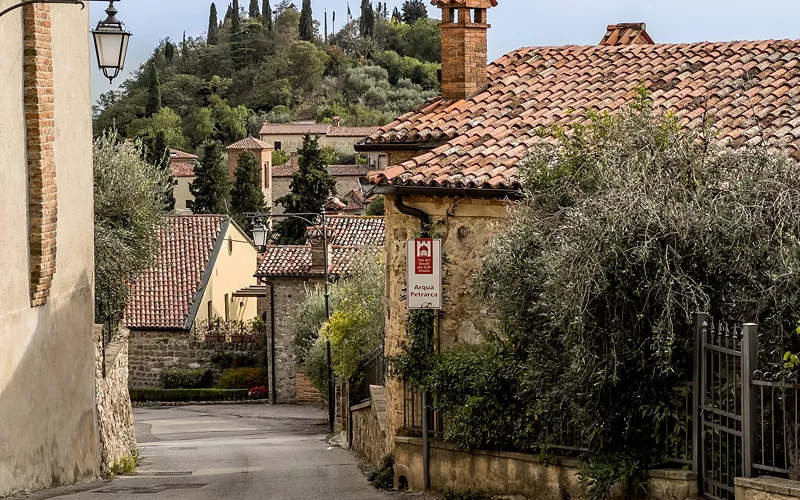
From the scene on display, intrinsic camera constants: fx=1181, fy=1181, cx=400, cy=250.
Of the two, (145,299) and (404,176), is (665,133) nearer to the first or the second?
(404,176)

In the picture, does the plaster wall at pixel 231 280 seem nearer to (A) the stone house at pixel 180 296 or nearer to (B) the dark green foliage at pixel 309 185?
(A) the stone house at pixel 180 296

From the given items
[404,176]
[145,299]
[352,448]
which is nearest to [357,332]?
[352,448]

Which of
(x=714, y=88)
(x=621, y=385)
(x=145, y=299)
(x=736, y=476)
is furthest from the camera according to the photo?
(x=145, y=299)

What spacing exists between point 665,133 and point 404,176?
4.09 m

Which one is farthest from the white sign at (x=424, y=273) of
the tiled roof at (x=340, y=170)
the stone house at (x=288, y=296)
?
the tiled roof at (x=340, y=170)

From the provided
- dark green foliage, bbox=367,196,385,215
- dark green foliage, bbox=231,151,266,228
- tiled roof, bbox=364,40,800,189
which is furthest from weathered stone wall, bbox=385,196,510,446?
dark green foliage, bbox=231,151,266,228

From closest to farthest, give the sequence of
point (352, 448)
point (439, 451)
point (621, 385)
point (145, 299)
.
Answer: point (621, 385)
point (439, 451)
point (352, 448)
point (145, 299)

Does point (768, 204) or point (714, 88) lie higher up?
point (714, 88)

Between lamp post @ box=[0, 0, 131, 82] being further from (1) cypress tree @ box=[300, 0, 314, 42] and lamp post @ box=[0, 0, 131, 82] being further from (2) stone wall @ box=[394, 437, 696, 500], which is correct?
(1) cypress tree @ box=[300, 0, 314, 42]

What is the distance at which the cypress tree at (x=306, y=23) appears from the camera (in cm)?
15162

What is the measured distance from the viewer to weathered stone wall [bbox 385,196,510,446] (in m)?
13.8

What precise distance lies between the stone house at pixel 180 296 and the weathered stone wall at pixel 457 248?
2786cm

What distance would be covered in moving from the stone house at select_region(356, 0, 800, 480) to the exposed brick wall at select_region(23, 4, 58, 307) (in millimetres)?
3862

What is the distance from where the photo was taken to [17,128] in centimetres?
1230
